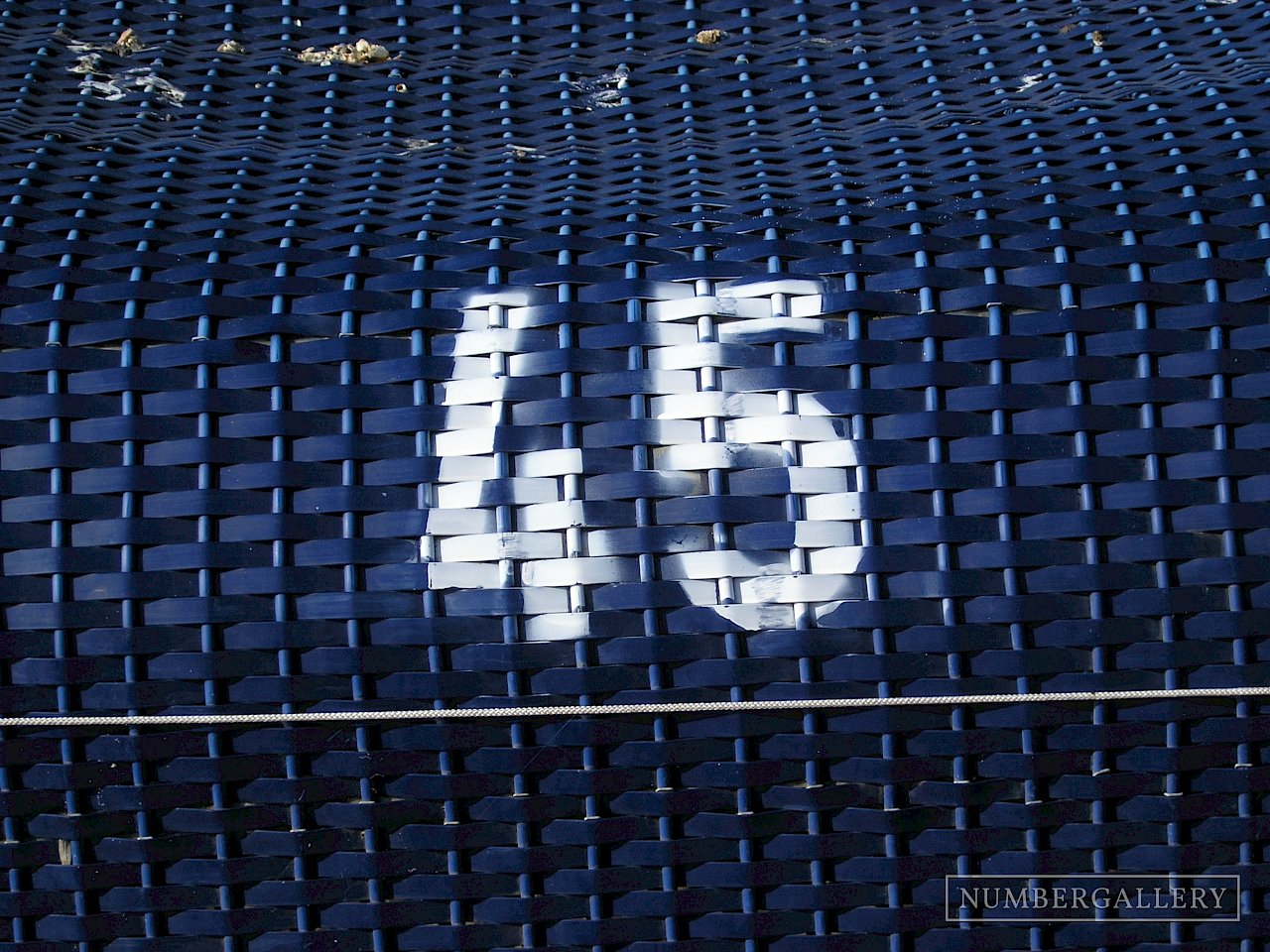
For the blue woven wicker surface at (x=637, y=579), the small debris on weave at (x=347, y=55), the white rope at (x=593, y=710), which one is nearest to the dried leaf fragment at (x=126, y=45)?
the small debris on weave at (x=347, y=55)

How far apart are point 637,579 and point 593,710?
0.08 m

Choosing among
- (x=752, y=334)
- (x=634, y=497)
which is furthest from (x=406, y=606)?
(x=752, y=334)

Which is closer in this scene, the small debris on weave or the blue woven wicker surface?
the blue woven wicker surface

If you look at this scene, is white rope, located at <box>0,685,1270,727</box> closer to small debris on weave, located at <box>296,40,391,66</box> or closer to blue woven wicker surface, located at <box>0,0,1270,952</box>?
blue woven wicker surface, located at <box>0,0,1270,952</box>

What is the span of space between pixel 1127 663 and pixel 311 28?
0.85 meters

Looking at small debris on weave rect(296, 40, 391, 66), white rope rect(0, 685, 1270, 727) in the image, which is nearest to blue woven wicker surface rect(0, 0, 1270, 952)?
white rope rect(0, 685, 1270, 727)

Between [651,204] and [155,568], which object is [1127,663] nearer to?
[651,204]

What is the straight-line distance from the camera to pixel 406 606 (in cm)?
56

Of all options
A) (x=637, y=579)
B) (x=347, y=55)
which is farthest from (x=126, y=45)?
(x=637, y=579)

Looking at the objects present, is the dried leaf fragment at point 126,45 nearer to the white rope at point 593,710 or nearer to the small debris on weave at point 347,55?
the small debris on weave at point 347,55

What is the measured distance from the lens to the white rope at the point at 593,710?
0.56 metres

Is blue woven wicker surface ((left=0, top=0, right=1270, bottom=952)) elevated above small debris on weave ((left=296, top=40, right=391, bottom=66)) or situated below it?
below

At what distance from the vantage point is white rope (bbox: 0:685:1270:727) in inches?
22.0

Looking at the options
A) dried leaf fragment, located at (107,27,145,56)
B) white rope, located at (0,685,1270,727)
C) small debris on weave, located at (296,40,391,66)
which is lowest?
white rope, located at (0,685,1270,727)
